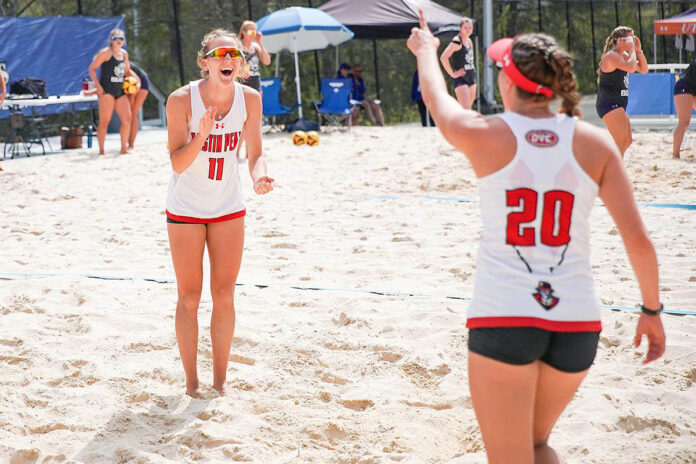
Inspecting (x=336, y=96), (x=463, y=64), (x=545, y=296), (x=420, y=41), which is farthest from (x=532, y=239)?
(x=336, y=96)

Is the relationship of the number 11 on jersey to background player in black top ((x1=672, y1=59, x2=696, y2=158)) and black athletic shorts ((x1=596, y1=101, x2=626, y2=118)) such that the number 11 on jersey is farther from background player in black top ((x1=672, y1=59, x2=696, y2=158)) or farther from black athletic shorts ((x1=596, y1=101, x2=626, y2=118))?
background player in black top ((x1=672, y1=59, x2=696, y2=158))

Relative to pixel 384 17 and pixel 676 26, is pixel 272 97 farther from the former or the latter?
pixel 676 26

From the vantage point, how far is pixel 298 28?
47.5 feet

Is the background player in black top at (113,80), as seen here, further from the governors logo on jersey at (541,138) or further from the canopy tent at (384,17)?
the governors logo on jersey at (541,138)

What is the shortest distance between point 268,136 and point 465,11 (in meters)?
13.1

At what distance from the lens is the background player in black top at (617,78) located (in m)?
7.98

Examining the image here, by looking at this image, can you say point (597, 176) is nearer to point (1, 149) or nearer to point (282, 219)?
point (282, 219)

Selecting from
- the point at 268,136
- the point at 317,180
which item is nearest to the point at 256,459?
the point at 317,180

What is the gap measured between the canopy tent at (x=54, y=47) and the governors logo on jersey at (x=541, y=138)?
13042 millimetres

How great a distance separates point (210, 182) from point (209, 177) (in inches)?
0.9

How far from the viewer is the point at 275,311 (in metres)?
4.79

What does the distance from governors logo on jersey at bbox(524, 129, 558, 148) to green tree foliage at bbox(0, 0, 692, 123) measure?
52.4ft

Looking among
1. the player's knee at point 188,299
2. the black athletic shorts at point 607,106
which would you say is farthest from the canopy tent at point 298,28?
the player's knee at point 188,299

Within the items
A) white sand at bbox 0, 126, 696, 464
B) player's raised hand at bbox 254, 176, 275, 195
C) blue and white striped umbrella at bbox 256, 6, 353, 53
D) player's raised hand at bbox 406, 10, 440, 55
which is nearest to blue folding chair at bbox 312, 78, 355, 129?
blue and white striped umbrella at bbox 256, 6, 353, 53
